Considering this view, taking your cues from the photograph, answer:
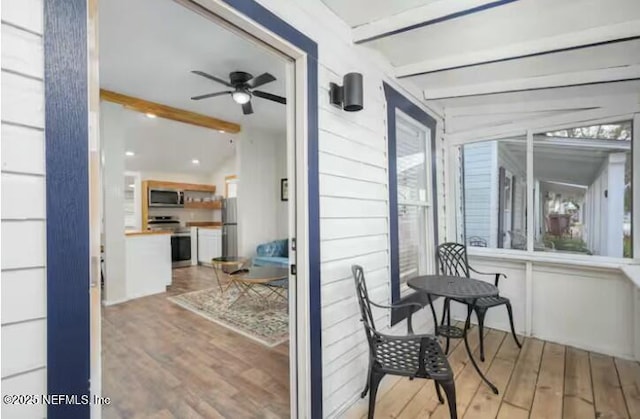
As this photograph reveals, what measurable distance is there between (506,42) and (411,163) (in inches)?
50.3

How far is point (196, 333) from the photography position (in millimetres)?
3230

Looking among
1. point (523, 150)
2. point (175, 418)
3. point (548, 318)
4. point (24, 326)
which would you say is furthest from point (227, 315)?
point (523, 150)

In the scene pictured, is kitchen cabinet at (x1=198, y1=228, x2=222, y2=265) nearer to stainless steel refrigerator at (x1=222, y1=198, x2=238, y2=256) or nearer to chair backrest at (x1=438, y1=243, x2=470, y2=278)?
stainless steel refrigerator at (x1=222, y1=198, x2=238, y2=256)

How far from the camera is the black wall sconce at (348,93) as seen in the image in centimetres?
186

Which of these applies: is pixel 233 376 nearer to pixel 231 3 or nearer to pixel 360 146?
pixel 360 146

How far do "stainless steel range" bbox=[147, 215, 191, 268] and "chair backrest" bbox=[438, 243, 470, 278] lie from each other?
6027 millimetres

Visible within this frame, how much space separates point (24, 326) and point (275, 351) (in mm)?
2327

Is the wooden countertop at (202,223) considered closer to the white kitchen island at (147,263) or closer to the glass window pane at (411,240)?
the white kitchen island at (147,263)

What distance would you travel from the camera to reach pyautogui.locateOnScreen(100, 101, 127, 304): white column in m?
4.14

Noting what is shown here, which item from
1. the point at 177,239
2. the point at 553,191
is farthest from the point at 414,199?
the point at 177,239

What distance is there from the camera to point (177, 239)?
7.08 meters

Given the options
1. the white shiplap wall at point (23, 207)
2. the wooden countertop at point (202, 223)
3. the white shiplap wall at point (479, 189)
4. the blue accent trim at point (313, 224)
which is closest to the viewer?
the white shiplap wall at point (23, 207)

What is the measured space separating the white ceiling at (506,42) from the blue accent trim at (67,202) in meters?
1.49

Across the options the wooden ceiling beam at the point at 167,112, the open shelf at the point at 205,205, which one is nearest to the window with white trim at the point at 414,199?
the wooden ceiling beam at the point at 167,112
